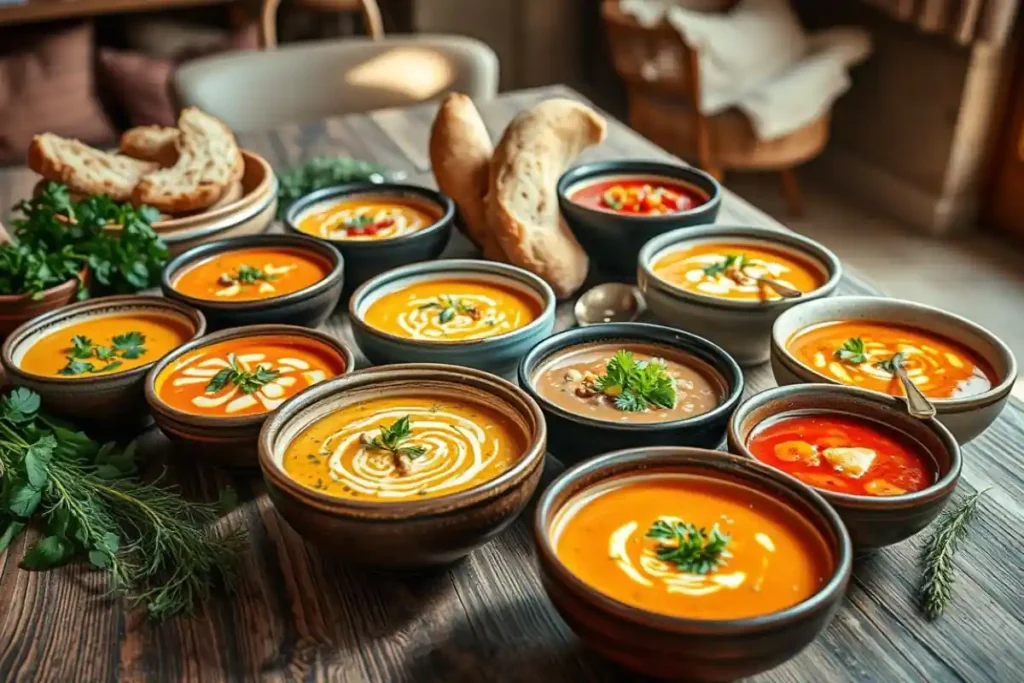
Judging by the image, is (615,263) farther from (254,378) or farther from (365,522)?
(365,522)

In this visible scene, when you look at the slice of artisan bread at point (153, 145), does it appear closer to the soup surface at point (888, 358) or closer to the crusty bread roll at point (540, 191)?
the crusty bread roll at point (540, 191)

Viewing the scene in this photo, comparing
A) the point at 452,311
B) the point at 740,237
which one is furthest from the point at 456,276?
the point at 740,237

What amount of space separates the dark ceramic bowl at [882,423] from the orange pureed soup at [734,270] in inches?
13.0

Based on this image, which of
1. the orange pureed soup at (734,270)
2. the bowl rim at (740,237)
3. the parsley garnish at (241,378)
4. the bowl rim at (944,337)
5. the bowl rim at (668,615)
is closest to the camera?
the bowl rim at (668,615)

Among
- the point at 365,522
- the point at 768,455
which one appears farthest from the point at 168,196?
the point at 768,455

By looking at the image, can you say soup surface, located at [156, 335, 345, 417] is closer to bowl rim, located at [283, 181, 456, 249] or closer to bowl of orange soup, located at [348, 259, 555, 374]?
bowl of orange soup, located at [348, 259, 555, 374]

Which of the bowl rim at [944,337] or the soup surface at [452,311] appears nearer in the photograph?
the bowl rim at [944,337]

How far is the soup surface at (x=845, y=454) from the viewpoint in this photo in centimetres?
105

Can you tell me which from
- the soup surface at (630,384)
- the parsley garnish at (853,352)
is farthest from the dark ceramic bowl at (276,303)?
the parsley garnish at (853,352)

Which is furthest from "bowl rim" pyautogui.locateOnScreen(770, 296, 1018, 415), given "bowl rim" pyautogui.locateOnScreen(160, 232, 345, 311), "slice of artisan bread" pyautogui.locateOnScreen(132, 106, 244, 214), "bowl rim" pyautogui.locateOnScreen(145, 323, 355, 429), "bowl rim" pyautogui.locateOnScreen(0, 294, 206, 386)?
"slice of artisan bread" pyautogui.locateOnScreen(132, 106, 244, 214)

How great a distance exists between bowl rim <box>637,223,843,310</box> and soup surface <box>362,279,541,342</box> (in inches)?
7.5

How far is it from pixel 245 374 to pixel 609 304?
1.98 ft

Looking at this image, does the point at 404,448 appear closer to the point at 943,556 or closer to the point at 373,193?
the point at 943,556

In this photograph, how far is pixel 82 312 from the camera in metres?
1.42
